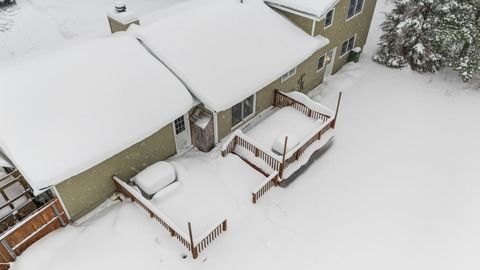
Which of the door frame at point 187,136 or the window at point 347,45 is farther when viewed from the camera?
the window at point 347,45

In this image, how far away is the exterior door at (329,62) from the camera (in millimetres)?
18952

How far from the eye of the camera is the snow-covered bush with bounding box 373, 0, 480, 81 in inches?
712

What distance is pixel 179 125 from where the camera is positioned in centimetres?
1402

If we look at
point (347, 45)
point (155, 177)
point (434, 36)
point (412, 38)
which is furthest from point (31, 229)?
point (434, 36)

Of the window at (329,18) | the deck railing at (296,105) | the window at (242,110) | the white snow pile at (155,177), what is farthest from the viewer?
the window at (329,18)

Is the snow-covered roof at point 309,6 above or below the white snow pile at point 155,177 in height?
above

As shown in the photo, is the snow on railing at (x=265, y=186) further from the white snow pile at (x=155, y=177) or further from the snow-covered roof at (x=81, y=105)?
the snow-covered roof at (x=81, y=105)

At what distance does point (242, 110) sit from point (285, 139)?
3.62 metres

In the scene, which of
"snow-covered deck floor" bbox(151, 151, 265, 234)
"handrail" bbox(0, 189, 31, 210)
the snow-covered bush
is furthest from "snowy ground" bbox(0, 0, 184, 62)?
the snow-covered bush

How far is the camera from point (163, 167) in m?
12.9

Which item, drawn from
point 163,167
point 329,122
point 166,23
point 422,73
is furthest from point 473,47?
point 163,167

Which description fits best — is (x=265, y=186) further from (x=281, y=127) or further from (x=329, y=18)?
(x=329, y=18)

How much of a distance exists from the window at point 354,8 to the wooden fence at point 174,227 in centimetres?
1312

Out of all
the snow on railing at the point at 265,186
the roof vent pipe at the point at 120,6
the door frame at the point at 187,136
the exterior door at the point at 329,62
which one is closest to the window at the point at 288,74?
the exterior door at the point at 329,62
